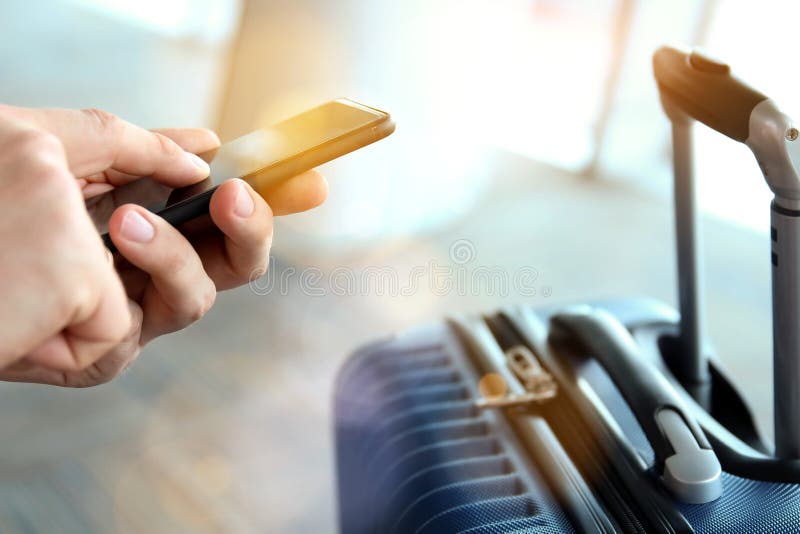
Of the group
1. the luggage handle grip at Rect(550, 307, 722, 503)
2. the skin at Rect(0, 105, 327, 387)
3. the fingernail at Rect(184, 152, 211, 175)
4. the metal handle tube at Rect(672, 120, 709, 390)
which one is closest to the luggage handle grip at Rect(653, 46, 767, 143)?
the metal handle tube at Rect(672, 120, 709, 390)

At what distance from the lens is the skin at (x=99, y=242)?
0.53m

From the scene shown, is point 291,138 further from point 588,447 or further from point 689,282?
point 689,282

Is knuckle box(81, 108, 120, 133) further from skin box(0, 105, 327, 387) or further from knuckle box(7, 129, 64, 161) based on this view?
knuckle box(7, 129, 64, 161)

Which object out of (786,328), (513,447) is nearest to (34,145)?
(513,447)

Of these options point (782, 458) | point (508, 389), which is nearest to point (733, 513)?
point (782, 458)

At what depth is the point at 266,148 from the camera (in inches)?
30.8

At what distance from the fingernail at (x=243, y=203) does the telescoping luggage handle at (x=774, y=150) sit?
48 cm

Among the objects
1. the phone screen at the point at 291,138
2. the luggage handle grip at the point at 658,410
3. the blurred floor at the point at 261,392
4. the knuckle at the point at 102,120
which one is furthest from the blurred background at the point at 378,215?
the knuckle at the point at 102,120

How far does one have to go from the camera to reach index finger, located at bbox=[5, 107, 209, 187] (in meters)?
0.69

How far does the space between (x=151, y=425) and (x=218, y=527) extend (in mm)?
319

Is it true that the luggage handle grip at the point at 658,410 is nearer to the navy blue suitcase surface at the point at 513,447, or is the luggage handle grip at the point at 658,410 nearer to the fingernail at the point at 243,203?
the navy blue suitcase surface at the point at 513,447

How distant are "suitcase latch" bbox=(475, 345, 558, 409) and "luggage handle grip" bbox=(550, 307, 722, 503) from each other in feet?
0.21

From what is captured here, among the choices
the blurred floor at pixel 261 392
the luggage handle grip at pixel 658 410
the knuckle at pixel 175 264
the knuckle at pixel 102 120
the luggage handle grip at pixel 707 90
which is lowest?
the blurred floor at pixel 261 392

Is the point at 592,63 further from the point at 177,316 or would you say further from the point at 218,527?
the point at 177,316
